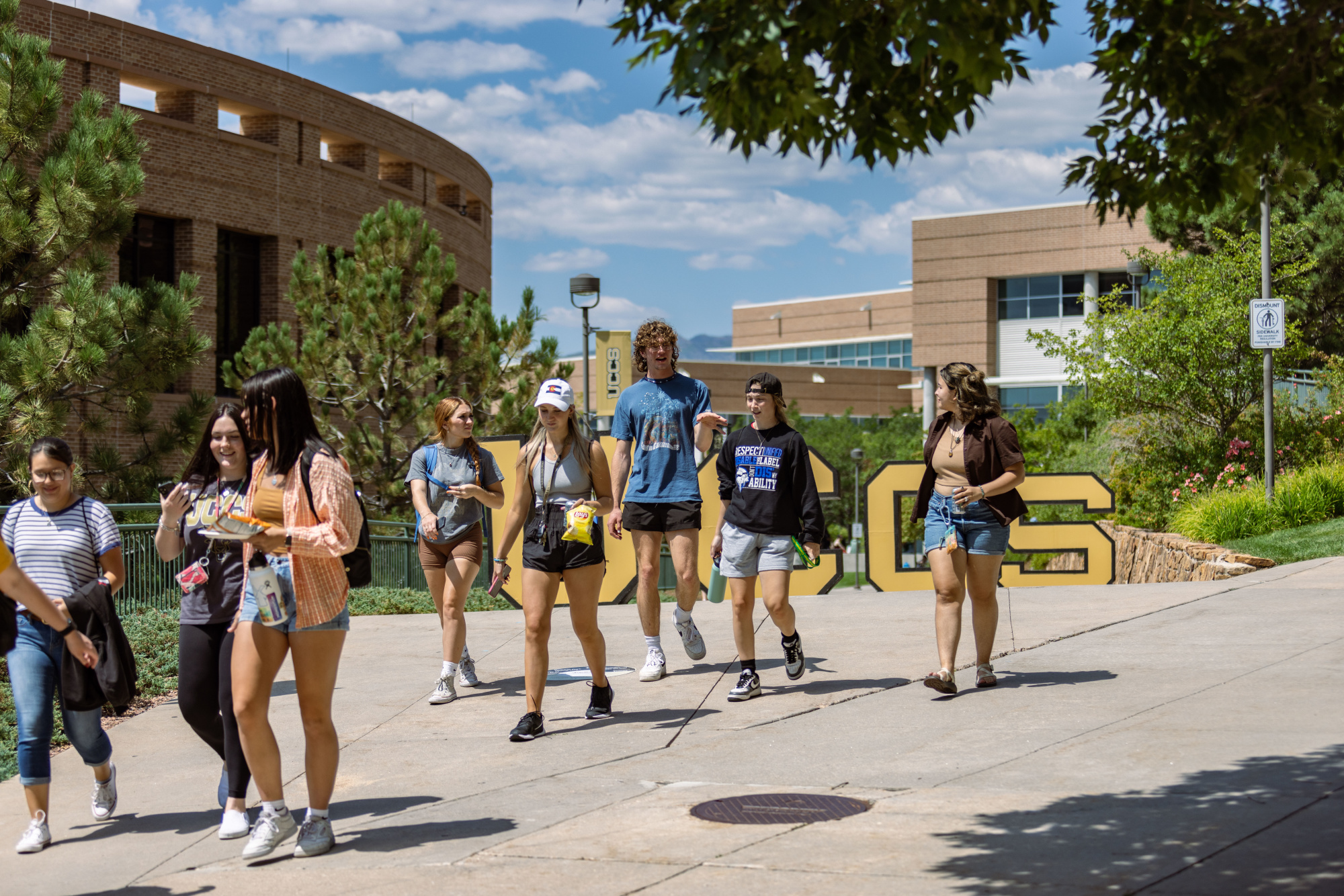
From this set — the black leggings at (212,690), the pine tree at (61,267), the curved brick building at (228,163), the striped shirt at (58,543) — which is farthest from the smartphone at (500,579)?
the curved brick building at (228,163)

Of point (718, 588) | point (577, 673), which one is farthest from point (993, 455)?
point (718, 588)

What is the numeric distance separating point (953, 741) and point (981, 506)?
154cm

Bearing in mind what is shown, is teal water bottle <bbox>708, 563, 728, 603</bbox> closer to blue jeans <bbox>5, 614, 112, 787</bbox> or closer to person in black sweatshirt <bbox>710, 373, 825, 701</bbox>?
person in black sweatshirt <bbox>710, 373, 825, 701</bbox>

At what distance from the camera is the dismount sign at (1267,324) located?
15.5 m

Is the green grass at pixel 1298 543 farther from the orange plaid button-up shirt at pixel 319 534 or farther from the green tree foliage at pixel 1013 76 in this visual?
the orange plaid button-up shirt at pixel 319 534

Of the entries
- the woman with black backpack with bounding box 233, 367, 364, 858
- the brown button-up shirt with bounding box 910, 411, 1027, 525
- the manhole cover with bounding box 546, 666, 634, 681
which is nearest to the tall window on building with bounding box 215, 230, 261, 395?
the manhole cover with bounding box 546, 666, 634, 681

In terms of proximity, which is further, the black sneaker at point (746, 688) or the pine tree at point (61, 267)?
the pine tree at point (61, 267)

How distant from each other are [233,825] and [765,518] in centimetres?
350

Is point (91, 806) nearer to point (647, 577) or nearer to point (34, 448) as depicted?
point (34, 448)

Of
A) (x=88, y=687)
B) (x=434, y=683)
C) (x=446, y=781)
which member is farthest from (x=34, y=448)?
(x=434, y=683)

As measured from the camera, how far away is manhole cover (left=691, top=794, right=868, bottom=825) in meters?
5.11

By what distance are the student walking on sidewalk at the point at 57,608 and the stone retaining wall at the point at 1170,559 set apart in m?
9.70

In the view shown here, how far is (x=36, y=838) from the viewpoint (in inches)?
209

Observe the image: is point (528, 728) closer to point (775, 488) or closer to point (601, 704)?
point (601, 704)
